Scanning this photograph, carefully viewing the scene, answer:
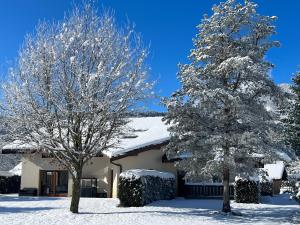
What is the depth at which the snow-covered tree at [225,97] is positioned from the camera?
1922cm

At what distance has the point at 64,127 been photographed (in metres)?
18.7

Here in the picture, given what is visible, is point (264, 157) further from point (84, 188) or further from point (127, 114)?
point (84, 188)

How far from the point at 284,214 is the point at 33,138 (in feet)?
38.5

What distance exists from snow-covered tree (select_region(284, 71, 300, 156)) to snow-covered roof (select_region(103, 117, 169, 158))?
27.9ft

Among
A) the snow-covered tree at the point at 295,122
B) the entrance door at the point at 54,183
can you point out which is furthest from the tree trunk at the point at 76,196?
the entrance door at the point at 54,183

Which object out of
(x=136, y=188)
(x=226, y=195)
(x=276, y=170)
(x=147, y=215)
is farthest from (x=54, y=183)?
(x=276, y=170)

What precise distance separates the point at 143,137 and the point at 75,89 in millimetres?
12467

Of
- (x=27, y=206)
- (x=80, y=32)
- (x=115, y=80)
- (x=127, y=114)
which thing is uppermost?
(x=80, y=32)

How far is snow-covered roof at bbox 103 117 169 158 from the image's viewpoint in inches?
1080

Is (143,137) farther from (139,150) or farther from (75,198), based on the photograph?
(75,198)

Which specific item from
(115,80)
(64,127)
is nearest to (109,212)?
(64,127)

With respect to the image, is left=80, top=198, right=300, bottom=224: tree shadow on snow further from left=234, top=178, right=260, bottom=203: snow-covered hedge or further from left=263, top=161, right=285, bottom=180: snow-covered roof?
left=263, top=161, right=285, bottom=180: snow-covered roof

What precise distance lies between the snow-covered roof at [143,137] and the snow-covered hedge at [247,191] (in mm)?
6213

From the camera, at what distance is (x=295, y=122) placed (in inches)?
812
